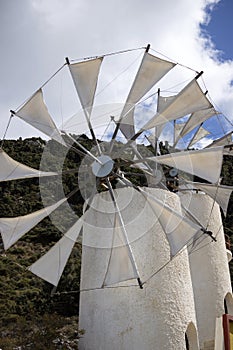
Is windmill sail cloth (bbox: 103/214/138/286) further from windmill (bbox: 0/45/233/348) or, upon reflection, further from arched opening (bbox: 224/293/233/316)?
arched opening (bbox: 224/293/233/316)

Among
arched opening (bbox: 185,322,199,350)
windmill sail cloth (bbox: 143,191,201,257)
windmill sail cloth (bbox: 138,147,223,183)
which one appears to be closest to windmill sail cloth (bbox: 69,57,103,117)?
windmill sail cloth (bbox: 138,147,223,183)

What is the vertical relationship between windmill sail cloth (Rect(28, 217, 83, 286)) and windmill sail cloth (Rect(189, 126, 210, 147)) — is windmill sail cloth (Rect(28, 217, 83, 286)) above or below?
below

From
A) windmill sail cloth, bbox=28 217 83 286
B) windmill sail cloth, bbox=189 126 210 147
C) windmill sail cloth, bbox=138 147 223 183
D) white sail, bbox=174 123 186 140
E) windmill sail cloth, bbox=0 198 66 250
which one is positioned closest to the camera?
windmill sail cloth, bbox=28 217 83 286

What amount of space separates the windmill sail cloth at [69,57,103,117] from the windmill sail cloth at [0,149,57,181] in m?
1.65

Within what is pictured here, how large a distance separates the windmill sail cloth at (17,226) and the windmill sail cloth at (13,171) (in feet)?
2.49

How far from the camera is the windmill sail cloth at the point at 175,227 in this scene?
892cm

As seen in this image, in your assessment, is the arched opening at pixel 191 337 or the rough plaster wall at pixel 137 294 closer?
the rough plaster wall at pixel 137 294

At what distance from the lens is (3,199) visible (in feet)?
88.8

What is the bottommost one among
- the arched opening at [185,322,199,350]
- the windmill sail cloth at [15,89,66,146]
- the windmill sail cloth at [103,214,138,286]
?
the arched opening at [185,322,199,350]

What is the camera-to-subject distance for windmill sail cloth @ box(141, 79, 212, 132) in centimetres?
981

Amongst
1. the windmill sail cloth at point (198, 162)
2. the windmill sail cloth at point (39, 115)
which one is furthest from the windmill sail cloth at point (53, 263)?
the windmill sail cloth at point (198, 162)

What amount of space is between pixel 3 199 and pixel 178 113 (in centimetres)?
1900

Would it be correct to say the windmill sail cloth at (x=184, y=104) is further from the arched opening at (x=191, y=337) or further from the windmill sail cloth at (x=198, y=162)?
the arched opening at (x=191, y=337)

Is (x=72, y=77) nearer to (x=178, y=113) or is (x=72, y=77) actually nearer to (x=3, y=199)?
(x=178, y=113)
